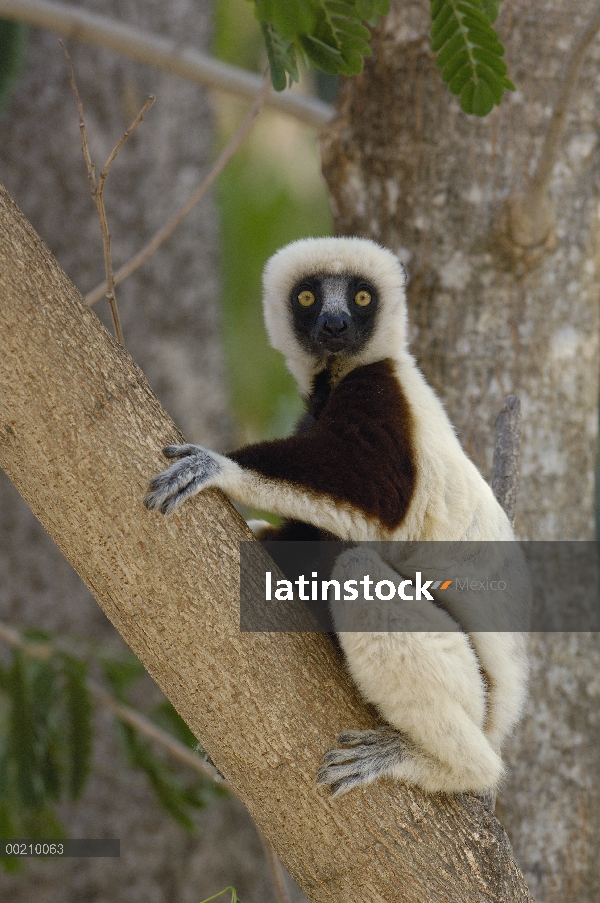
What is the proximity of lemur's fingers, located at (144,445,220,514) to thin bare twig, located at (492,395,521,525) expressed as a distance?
4.61 feet

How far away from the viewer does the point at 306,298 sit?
3.56 meters

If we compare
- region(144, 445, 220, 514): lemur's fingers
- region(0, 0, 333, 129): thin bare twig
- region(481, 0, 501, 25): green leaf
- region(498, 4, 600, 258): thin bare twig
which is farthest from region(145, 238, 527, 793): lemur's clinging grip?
region(0, 0, 333, 129): thin bare twig

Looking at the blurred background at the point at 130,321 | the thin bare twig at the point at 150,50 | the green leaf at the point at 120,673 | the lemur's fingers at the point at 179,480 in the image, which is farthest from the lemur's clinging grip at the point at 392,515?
the blurred background at the point at 130,321

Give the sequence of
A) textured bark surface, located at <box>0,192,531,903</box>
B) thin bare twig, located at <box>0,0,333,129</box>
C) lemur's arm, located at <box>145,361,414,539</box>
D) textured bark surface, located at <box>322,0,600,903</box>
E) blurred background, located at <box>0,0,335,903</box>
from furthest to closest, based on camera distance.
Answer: blurred background, located at <box>0,0,335,903</box> → thin bare twig, located at <box>0,0,333,129</box> → textured bark surface, located at <box>322,0,600,903</box> → lemur's arm, located at <box>145,361,414,539</box> → textured bark surface, located at <box>0,192,531,903</box>

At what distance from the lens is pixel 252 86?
558cm

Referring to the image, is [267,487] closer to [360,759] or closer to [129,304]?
[360,759]

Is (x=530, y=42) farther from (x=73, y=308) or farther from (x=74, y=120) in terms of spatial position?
(x=74, y=120)

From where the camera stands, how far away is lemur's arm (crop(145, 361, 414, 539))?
2648 millimetres

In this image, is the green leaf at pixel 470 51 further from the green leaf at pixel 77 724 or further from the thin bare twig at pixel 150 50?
the green leaf at pixel 77 724

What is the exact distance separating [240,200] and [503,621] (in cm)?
1035

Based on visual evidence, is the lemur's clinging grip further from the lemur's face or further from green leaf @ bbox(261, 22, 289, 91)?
green leaf @ bbox(261, 22, 289, 91)

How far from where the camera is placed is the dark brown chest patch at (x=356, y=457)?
2725mm

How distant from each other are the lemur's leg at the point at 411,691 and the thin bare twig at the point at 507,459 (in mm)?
879

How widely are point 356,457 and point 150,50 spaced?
3766 mm
